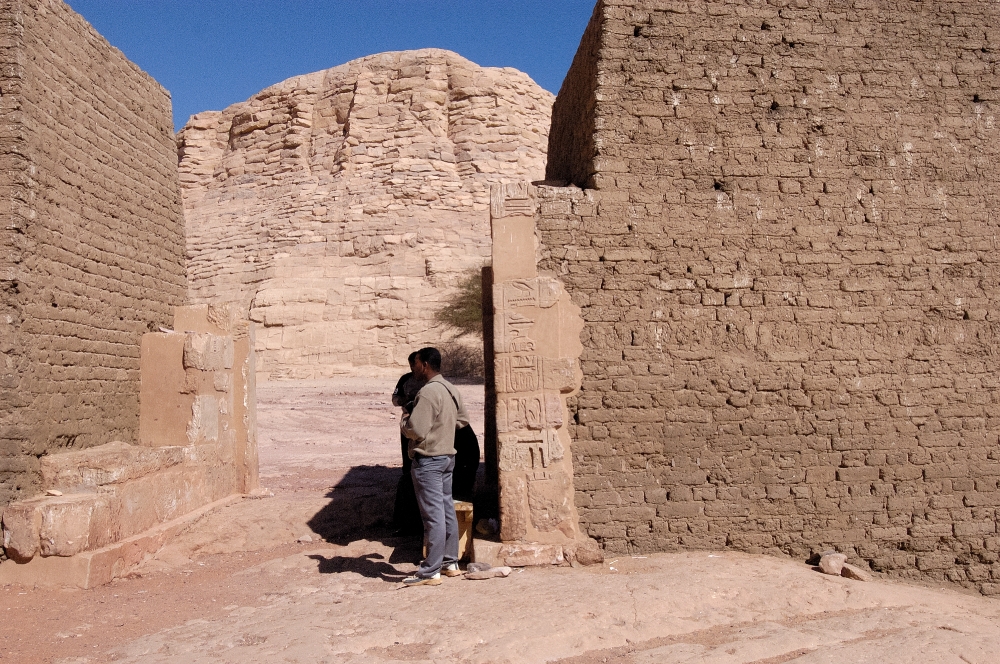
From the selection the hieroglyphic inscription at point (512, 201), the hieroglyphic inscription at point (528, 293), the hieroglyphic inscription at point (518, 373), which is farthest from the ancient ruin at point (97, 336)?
the hieroglyphic inscription at point (512, 201)

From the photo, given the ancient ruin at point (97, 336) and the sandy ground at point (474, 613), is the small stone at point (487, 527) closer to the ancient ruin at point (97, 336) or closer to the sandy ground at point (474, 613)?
the sandy ground at point (474, 613)

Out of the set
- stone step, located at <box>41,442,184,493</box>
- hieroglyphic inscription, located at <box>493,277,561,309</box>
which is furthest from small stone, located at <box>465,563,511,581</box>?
stone step, located at <box>41,442,184,493</box>

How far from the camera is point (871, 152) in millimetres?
5566

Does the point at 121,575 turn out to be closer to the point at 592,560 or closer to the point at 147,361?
the point at 147,361

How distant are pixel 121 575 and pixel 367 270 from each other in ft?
66.8

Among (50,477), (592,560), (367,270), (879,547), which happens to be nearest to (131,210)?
(50,477)

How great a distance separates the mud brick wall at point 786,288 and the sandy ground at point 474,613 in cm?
47

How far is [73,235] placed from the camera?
570 centimetres

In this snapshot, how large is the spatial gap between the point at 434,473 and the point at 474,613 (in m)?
0.96

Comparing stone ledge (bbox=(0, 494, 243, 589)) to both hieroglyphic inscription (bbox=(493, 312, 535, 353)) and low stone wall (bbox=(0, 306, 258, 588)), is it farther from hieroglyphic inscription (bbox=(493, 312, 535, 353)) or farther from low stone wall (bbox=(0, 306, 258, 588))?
hieroglyphic inscription (bbox=(493, 312, 535, 353))

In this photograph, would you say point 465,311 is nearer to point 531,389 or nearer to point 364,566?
point 364,566

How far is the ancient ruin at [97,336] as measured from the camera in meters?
5.02

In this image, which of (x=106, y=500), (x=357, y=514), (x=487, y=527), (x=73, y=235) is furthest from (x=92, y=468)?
(x=487, y=527)

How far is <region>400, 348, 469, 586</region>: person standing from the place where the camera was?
4.76 meters
